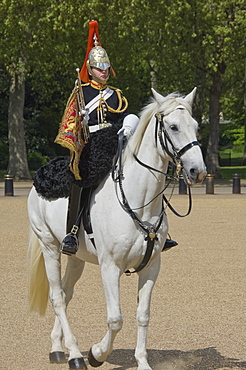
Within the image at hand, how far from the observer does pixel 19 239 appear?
44.3 ft

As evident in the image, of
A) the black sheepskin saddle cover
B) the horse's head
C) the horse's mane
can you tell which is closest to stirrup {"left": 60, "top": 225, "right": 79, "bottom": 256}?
the black sheepskin saddle cover

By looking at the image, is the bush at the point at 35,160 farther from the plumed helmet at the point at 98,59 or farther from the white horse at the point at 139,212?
the white horse at the point at 139,212

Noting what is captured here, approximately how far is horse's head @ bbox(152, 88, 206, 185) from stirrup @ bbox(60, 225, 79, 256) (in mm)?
1076

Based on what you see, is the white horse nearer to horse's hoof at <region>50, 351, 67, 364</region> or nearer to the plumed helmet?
horse's hoof at <region>50, 351, 67, 364</region>

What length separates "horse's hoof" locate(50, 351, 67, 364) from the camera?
5941 mm

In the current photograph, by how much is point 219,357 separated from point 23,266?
516 centimetres

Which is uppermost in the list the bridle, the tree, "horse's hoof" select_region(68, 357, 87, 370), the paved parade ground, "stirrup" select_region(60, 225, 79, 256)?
the tree

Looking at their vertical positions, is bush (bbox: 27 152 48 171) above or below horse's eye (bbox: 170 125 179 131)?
below

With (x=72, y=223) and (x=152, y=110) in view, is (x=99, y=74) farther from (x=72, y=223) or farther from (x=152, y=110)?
(x=72, y=223)

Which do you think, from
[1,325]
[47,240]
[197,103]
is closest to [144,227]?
[47,240]

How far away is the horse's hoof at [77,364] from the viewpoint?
563 centimetres

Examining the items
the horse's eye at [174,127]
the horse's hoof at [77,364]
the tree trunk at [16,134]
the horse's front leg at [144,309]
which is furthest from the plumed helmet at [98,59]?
the tree trunk at [16,134]

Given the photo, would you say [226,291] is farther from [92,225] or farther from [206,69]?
[206,69]

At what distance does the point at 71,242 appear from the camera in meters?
5.79
